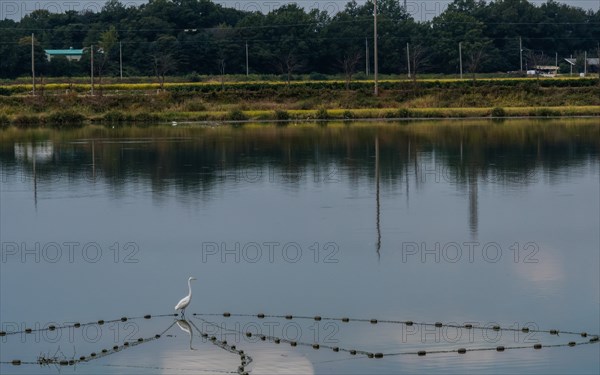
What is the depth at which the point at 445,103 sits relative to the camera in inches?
1999

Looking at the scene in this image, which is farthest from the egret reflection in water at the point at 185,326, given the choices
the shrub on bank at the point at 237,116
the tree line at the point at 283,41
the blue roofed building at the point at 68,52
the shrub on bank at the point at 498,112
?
the blue roofed building at the point at 68,52

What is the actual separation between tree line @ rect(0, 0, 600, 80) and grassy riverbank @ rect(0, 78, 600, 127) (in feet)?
72.7

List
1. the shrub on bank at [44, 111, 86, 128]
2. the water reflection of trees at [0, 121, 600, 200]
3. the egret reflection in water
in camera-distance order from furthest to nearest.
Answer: the shrub on bank at [44, 111, 86, 128], the water reflection of trees at [0, 121, 600, 200], the egret reflection in water

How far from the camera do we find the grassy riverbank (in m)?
46.8

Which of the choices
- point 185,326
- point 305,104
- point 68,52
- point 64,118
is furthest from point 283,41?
point 185,326

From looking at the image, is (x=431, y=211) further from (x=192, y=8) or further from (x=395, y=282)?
(x=192, y=8)

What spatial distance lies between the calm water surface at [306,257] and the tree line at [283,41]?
51.1 m

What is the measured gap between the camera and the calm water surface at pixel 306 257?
10.9m

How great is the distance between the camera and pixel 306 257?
1544 cm

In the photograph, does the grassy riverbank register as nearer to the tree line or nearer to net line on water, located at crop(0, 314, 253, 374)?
the tree line

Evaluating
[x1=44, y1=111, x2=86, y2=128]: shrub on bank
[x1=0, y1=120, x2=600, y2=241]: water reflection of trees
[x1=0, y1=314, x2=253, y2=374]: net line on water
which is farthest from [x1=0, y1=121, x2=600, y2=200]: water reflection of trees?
[x1=0, y1=314, x2=253, y2=374]: net line on water

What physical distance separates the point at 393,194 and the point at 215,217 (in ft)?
13.6

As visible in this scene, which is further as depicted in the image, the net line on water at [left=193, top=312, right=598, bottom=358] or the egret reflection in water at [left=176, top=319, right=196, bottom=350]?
the egret reflection in water at [left=176, top=319, right=196, bottom=350]

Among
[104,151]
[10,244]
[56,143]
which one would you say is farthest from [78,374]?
[56,143]
